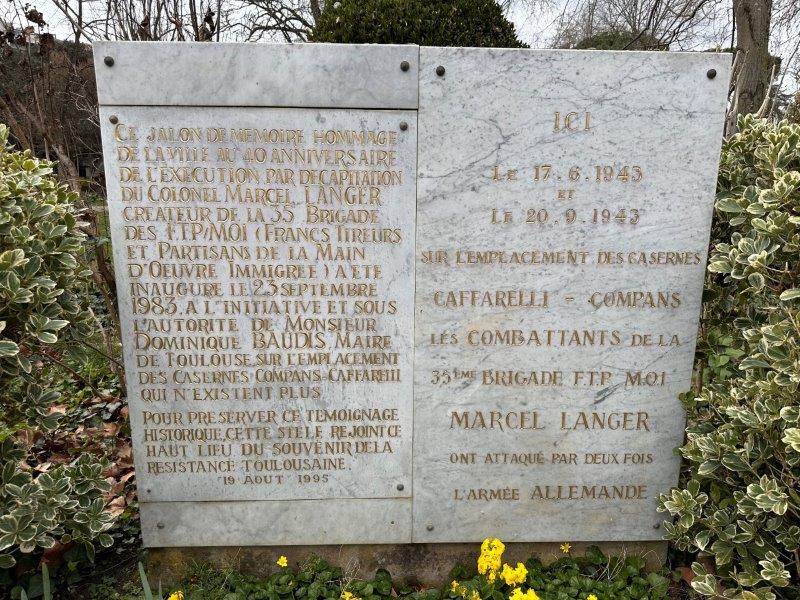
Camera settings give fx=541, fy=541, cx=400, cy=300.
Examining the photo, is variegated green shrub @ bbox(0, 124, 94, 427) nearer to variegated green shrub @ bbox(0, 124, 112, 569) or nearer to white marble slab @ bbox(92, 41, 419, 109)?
variegated green shrub @ bbox(0, 124, 112, 569)

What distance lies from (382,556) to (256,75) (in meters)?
2.38

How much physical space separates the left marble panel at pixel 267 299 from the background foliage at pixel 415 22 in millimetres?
1638

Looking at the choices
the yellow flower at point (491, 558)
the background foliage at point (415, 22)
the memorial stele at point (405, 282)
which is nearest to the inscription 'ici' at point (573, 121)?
the memorial stele at point (405, 282)

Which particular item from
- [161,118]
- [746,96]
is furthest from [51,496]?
[746,96]

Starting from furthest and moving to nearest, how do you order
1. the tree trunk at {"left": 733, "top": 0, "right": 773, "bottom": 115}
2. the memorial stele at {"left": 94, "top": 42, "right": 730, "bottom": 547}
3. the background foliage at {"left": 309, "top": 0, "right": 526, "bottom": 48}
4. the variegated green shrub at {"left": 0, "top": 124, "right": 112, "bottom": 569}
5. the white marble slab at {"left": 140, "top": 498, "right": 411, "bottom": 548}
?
the tree trunk at {"left": 733, "top": 0, "right": 773, "bottom": 115}, the background foliage at {"left": 309, "top": 0, "right": 526, "bottom": 48}, the white marble slab at {"left": 140, "top": 498, "right": 411, "bottom": 548}, the memorial stele at {"left": 94, "top": 42, "right": 730, "bottom": 547}, the variegated green shrub at {"left": 0, "top": 124, "right": 112, "bottom": 569}

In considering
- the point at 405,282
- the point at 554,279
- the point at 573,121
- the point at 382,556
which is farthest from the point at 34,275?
the point at 573,121

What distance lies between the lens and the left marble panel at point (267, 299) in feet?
7.64

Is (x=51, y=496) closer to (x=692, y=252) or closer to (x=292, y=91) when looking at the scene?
(x=292, y=91)

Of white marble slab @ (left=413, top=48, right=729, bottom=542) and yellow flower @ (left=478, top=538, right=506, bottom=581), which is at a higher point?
white marble slab @ (left=413, top=48, right=729, bottom=542)

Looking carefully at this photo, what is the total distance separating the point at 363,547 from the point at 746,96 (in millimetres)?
8373

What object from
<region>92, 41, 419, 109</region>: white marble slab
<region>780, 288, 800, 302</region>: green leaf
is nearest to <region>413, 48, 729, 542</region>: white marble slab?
<region>92, 41, 419, 109</region>: white marble slab

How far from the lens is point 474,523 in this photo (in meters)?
2.73

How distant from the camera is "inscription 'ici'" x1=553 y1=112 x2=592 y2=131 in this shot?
2.35 meters

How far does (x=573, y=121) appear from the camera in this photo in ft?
7.73
